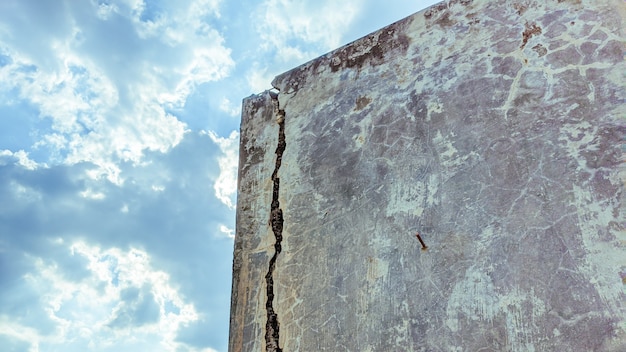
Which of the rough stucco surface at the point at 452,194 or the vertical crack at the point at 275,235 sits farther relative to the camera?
the vertical crack at the point at 275,235

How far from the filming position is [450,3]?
3.44 metres

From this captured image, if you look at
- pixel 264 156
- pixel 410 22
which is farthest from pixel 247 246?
pixel 410 22

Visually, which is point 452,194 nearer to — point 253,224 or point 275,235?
point 275,235

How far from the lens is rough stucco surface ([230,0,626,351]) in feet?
8.14

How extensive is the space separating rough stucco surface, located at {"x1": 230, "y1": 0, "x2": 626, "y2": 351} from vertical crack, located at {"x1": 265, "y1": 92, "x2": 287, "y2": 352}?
1 centimetres

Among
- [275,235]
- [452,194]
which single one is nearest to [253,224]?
[275,235]

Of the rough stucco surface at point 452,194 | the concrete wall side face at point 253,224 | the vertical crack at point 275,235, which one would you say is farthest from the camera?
the concrete wall side face at point 253,224

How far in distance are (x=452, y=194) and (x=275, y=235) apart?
122cm

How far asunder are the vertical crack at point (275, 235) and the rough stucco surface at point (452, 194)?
13mm

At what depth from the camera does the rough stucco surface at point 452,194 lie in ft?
8.14

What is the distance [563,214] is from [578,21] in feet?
3.57

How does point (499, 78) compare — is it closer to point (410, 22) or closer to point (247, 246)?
point (410, 22)

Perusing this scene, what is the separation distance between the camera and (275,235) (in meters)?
3.58

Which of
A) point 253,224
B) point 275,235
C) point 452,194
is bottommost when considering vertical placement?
point 452,194
